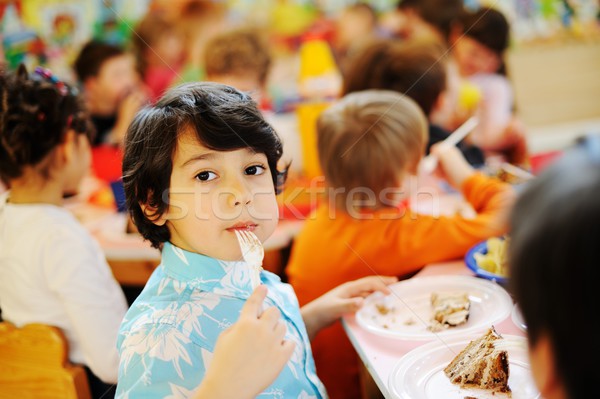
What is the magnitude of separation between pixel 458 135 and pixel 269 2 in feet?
5.60

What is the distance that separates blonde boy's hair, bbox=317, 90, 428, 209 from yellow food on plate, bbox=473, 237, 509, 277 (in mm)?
284

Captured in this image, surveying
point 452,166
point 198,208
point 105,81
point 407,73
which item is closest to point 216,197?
point 198,208

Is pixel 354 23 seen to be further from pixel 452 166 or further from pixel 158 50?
pixel 452 166

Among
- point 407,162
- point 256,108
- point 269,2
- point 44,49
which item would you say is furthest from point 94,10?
point 256,108

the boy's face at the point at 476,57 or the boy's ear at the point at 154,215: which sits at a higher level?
the boy's ear at the point at 154,215

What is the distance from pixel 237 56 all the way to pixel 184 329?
1742mm

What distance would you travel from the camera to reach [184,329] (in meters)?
0.79

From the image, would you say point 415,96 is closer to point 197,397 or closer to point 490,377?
point 490,377

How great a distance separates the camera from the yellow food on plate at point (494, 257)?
3.58ft

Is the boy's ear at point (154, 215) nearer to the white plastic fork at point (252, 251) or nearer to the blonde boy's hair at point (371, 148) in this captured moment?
the white plastic fork at point (252, 251)

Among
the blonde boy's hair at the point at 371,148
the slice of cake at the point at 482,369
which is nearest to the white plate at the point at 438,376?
the slice of cake at the point at 482,369

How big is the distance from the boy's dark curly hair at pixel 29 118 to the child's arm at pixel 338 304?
67 centimetres

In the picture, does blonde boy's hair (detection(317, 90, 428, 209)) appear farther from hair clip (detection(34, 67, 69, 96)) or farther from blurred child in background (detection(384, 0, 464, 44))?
blurred child in background (detection(384, 0, 464, 44))

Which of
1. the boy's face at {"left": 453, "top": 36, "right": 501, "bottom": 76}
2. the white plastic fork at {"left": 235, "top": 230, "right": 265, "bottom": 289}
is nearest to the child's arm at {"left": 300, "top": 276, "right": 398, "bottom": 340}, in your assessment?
the white plastic fork at {"left": 235, "top": 230, "right": 265, "bottom": 289}
